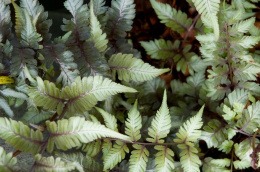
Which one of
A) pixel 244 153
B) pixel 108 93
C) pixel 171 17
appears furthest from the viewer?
pixel 171 17

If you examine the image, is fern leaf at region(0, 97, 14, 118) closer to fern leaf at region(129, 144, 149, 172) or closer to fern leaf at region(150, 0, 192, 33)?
fern leaf at region(129, 144, 149, 172)

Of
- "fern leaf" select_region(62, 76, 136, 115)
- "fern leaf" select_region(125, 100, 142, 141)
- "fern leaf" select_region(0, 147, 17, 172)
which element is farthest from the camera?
"fern leaf" select_region(125, 100, 142, 141)

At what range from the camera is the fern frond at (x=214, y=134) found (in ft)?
4.48

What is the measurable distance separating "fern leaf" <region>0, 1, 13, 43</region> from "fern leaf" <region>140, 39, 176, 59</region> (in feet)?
2.39

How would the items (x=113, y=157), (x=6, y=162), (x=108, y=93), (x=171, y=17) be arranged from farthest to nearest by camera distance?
1. (x=171, y=17)
2. (x=113, y=157)
3. (x=108, y=93)
4. (x=6, y=162)

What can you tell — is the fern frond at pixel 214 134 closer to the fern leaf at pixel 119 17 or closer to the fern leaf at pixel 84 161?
the fern leaf at pixel 84 161

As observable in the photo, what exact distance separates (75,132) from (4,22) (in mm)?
575

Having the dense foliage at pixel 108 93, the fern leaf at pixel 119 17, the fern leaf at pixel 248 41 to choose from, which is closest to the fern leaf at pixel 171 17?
the dense foliage at pixel 108 93

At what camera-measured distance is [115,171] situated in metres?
1.36

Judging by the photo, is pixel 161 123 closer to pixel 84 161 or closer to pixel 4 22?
pixel 84 161

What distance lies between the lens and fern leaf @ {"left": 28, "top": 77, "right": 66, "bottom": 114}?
1.13 metres

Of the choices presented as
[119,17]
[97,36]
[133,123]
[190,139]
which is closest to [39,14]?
[97,36]

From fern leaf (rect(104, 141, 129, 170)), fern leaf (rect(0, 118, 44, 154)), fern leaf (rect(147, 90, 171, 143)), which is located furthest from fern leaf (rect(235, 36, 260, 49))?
fern leaf (rect(0, 118, 44, 154))

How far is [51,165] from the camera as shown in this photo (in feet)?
3.34
